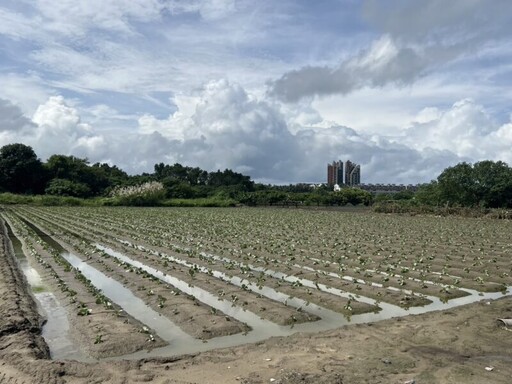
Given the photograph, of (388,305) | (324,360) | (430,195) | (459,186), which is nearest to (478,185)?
(459,186)

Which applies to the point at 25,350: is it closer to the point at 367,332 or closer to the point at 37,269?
the point at 367,332

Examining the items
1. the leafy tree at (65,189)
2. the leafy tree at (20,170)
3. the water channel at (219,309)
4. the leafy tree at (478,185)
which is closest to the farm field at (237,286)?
the water channel at (219,309)

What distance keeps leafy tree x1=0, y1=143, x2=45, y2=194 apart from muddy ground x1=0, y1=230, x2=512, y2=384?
8464cm

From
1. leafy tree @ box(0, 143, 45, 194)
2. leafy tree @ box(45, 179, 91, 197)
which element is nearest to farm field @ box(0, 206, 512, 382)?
leafy tree @ box(45, 179, 91, 197)

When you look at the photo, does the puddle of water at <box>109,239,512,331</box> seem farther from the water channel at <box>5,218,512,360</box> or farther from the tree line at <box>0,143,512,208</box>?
the tree line at <box>0,143,512,208</box>

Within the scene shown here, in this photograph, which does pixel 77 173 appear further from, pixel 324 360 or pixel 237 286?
pixel 324 360

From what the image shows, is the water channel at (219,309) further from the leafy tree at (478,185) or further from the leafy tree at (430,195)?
the leafy tree at (430,195)

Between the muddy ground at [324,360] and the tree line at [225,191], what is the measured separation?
44012 millimetres

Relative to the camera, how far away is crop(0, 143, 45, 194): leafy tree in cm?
8438

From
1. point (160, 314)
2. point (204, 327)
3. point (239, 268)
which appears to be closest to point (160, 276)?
point (239, 268)

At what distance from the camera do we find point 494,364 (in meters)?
7.04

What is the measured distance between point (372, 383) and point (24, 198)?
73.5 meters

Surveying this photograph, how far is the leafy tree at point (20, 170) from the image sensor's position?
277 feet

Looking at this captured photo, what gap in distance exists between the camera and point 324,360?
716 cm
